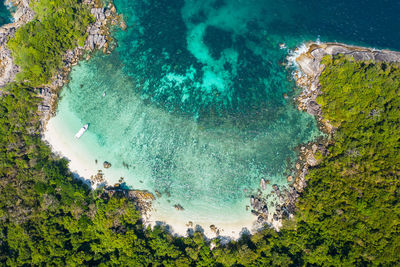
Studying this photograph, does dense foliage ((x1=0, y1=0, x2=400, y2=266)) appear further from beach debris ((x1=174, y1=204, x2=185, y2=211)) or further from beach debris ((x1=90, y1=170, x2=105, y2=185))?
beach debris ((x1=174, y1=204, x2=185, y2=211))

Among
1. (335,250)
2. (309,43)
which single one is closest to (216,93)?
(309,43)

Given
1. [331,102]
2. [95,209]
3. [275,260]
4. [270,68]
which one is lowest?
[275,260]

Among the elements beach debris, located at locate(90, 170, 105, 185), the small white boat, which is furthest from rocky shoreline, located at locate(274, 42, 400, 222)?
the small white boat

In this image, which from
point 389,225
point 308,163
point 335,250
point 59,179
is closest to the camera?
point 389,225

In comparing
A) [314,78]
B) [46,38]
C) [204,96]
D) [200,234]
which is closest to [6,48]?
[46,38]

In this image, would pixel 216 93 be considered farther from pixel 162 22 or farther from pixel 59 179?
pixel 59 179

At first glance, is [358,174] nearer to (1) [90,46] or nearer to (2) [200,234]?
(2) [200,234]

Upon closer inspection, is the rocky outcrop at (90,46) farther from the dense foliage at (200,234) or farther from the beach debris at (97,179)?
the beach debris at (97,179)
